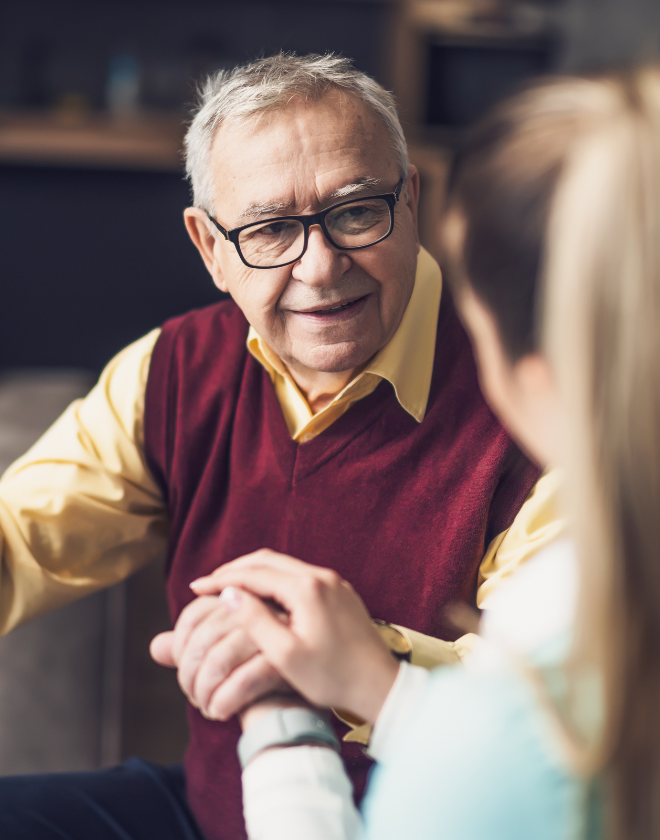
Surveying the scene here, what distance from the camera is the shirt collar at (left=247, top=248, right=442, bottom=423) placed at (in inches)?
42.3

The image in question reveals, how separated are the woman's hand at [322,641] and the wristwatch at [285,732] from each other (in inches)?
0.7

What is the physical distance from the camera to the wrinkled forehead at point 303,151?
0.97 metres

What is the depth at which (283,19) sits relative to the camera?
4016 millimetres

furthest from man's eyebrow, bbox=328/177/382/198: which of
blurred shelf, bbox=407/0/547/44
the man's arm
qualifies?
blurred shelf, bbox=407/0/547/44

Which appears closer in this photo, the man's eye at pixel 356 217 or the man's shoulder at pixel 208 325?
the man's eye at pixel 356 217

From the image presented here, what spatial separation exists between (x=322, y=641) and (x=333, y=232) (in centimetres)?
56

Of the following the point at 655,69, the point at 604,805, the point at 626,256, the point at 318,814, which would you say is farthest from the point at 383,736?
the point at 655,69

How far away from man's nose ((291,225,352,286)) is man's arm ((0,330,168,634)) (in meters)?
0.31

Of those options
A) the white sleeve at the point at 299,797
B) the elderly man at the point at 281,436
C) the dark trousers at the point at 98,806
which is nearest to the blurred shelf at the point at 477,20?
the elderly man at the point at 281,436

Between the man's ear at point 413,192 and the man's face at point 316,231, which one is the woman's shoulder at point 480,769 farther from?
the man's ear at point 413,192

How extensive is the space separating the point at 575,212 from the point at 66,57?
4.08 metres

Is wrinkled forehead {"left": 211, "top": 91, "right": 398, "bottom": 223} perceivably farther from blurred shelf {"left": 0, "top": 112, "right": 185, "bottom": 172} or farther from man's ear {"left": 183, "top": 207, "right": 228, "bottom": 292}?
blurred shelf {"left": 0, "top": 112, "right": 185, "bottom": 172}

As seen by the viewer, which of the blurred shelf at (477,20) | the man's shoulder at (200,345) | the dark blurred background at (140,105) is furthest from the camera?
the blurred shelf at (477,20)

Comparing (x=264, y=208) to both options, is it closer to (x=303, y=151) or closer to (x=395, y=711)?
(x=303, y=151)
